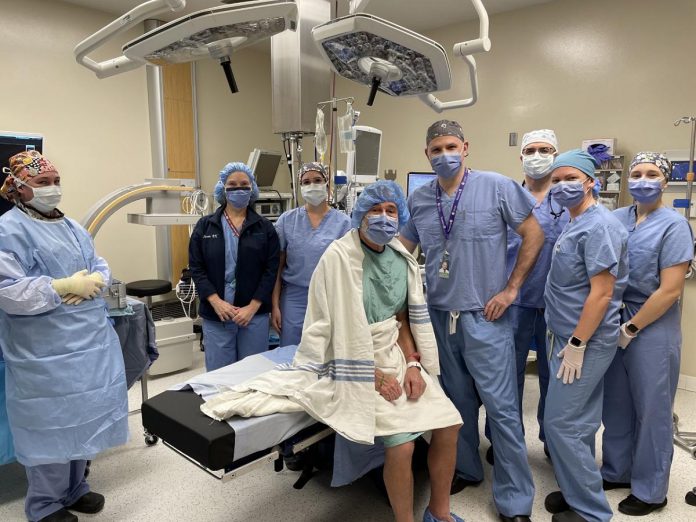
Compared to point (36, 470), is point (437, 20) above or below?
above

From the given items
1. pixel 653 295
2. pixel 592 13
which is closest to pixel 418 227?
pixel 653 295

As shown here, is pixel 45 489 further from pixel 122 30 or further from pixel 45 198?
pixel 122 30

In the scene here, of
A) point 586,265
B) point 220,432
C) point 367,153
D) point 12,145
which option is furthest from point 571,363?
point 12,145

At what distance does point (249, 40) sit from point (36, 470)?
174 centimetres

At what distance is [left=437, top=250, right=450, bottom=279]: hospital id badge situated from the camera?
1970 millimetres

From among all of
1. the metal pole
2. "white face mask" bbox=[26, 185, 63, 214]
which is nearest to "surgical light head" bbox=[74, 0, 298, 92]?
"white face mask" bbox=[26, 185, 63, 214]

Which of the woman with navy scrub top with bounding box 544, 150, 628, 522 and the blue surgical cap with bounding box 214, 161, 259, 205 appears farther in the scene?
the blue surgical cap with bounding box 214, 161, 259, 205

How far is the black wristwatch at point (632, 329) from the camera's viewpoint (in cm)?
191

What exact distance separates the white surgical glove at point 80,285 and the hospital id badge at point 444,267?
1322 millimetres

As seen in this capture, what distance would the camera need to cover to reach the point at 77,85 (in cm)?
389

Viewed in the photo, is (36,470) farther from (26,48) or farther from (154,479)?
(26,48)

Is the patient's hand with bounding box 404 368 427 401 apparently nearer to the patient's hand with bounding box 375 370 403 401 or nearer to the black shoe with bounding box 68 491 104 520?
the patient's hand with bounding box 375 370 403 401

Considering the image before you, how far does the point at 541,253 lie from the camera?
7.41ft

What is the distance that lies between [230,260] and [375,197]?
94 cm
